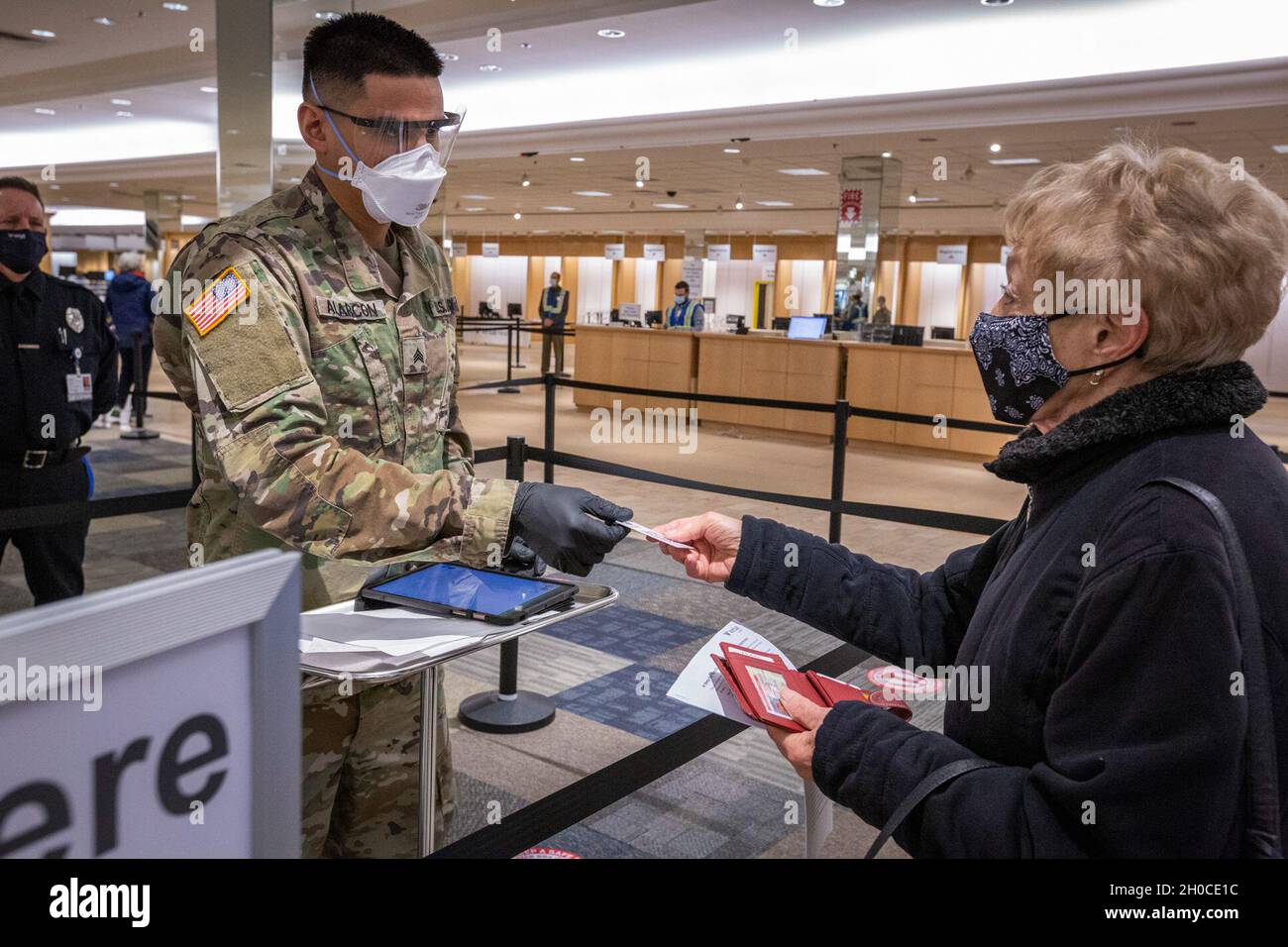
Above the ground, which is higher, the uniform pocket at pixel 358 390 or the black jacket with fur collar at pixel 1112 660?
the uniform pocket at pixel 358 390

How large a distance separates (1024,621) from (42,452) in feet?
12.1

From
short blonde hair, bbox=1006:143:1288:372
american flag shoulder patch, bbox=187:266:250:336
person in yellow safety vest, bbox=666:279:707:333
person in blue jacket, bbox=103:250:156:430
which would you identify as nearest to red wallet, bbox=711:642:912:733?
short blonde hair, bbox=1006:143:1288:372

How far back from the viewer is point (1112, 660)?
952 millimetres

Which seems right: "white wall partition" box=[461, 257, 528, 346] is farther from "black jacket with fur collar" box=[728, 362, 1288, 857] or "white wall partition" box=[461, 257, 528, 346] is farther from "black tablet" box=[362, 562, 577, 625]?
"black jacket with fur collar" box=[728, 362, 1288, 857]

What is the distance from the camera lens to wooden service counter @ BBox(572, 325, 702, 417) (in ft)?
41.2

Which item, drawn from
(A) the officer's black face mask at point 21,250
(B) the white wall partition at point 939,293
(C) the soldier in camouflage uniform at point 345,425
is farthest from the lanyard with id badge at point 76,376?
(B) the white wall partition at point 939,293

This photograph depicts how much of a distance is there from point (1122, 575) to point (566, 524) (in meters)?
0.81

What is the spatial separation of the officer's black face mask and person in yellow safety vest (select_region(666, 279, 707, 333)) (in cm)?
995

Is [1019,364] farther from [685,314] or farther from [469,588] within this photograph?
[685,314]

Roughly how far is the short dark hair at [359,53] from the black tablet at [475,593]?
0.87 meters

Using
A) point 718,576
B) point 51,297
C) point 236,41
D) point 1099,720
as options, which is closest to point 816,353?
point 236,41

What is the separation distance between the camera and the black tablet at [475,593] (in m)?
1.63

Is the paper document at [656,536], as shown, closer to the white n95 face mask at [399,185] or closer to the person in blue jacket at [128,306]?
the white n95 face mask at [399,185]
